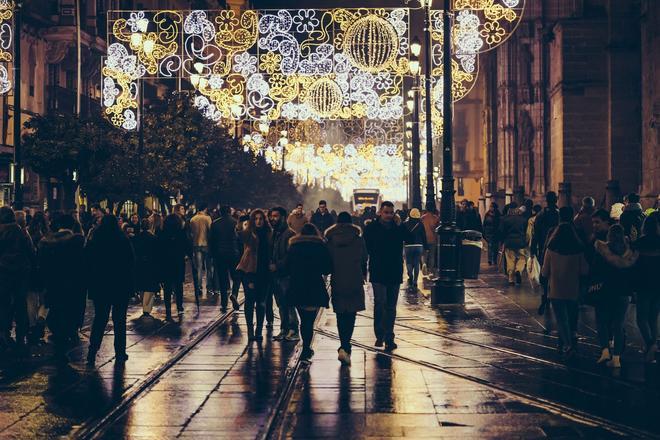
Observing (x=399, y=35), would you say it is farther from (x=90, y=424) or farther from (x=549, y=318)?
(x=90, y=424)

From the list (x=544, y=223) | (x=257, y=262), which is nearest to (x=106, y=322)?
(x=257, y=262)

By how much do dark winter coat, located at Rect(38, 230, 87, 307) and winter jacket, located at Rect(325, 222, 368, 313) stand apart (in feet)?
9.49

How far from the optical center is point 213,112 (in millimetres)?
53844

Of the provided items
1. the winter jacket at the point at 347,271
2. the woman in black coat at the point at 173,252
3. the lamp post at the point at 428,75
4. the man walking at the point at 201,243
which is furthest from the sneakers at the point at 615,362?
the lamp post at the point at 428,75

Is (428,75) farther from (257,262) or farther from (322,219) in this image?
(257,262)

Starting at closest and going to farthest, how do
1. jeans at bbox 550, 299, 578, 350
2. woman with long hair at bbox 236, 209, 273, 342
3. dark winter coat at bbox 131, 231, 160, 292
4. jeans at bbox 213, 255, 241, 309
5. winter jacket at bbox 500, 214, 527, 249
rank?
jeans at bbox 550, 299, 578, 350, woman with long hair at bbox 236, 209, 273, 342, dark winter coat at bbox 131, 231, 160, 292, jeans at bbox 213, 255, 241, 309, winter jacket at bbox 500, 214, 527, 249

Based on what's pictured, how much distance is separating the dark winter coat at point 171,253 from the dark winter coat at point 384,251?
5.76 m

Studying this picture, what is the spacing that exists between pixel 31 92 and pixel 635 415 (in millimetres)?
42170

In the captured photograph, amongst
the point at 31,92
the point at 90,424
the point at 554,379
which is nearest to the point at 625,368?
the point at 554,379

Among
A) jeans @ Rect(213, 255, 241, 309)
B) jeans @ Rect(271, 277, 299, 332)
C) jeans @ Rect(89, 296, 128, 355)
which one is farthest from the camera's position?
jeans @ Rect(213, 255, 241, 309)

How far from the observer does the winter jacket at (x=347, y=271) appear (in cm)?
1439

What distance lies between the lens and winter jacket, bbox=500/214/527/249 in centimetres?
2680

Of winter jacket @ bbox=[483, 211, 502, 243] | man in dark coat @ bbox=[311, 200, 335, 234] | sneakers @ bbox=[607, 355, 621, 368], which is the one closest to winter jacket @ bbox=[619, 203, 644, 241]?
sneakers @ bbox=[607, 355, 621, 368]

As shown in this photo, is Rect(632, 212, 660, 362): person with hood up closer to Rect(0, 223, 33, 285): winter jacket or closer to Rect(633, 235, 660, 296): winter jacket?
Rect(633, 235, 660, 296): winter jacket
